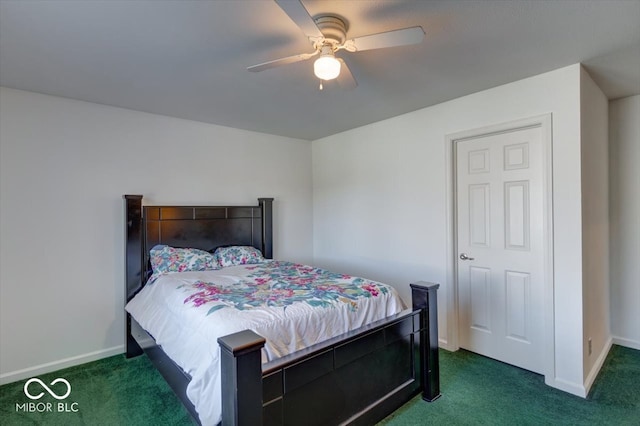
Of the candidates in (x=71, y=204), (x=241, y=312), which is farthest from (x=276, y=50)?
(x=71, y=204)

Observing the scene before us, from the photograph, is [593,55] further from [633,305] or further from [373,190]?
[633,305]

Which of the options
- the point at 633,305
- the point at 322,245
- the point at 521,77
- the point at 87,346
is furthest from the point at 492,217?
the point at 87,346

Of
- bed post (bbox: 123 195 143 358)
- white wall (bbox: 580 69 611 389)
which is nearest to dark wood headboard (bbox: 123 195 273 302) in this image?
bed post (bbox: 123 195 143 358)

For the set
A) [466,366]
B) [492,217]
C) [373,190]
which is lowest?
[466,366]

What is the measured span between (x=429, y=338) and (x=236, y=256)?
2.17m

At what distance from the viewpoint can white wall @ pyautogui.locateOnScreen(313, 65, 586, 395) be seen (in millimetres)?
2457

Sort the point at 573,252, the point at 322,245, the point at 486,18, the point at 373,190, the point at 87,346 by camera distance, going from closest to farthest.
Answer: the point at 486,18, the point at 573,252, the point at 87,346, the point at 373,190, the point at 322,245

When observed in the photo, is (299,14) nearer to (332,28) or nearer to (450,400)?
(332,28)

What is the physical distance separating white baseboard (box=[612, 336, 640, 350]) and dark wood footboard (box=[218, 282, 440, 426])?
93.2 inches

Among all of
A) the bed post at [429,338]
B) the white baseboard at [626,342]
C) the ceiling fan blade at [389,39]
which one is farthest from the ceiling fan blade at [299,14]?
the white baseboard at [626,342]

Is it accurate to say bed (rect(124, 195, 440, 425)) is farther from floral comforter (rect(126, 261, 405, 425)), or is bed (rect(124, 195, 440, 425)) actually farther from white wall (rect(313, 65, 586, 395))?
white wall (rect(313, 65, 586, 395))

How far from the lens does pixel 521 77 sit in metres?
2.66

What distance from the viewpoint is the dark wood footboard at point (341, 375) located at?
53.6 inches

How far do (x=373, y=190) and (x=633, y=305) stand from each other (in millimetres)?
2825
